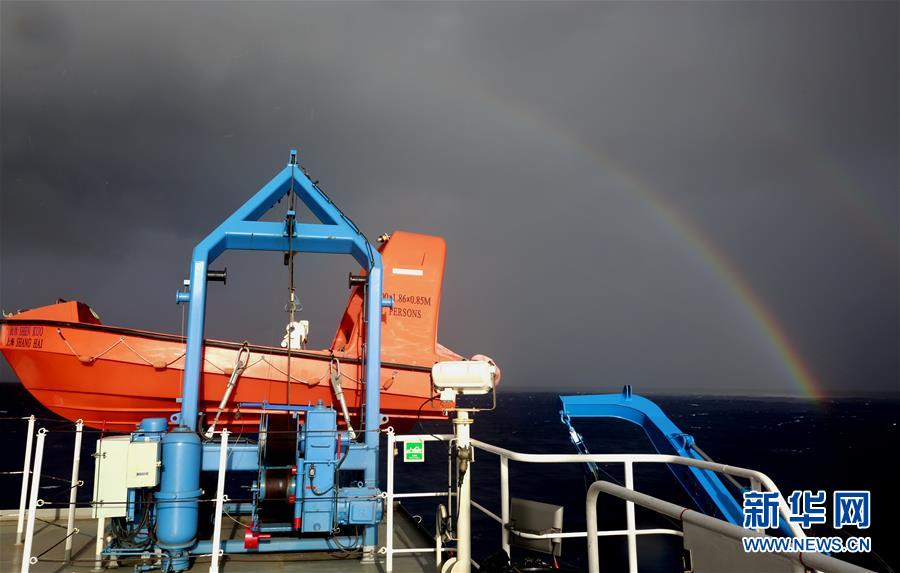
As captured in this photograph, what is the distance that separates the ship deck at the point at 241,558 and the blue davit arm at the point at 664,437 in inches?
129

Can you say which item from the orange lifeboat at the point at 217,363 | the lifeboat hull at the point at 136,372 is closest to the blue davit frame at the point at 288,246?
the orange lifeboat at the point at 217,363

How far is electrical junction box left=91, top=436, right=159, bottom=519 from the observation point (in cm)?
498

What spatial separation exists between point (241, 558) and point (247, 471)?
0.79 metres

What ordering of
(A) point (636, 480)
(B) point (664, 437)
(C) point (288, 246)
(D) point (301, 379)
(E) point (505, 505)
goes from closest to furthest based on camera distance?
(E) point (505, 505) < (C) point (288, 246) < (B) point (664, 437) < (D) point (301, 379) < (A) point (636, 480)

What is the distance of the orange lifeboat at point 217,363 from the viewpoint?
9219mm

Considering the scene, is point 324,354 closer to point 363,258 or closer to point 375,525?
point 363,258

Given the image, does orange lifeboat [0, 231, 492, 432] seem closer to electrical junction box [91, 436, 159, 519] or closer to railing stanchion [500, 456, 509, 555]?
electrical junction box [91, 436, 159, 519]

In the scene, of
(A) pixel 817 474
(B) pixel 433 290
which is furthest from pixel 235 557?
(A) pixel 817 474

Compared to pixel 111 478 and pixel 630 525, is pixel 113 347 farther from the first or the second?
pixel 630 525

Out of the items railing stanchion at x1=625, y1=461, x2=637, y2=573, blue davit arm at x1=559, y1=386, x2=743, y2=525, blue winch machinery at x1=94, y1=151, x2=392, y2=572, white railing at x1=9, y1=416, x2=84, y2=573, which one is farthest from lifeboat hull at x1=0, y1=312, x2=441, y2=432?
railing stanchion at x1=625, y1=461, x2=637, y2=573

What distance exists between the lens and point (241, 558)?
5.54m

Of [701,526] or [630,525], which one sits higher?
[701,526]

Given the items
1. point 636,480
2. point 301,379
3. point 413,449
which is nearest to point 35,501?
point 413,449

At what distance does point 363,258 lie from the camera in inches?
280
